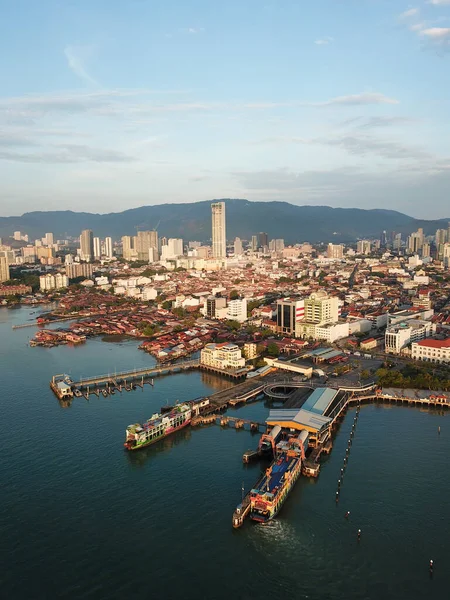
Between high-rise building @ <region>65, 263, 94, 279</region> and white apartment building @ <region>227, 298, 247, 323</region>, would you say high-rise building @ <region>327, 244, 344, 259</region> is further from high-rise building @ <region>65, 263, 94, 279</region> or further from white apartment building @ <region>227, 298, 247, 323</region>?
white apartment building @ <region>227, 298, 247, 323</region>

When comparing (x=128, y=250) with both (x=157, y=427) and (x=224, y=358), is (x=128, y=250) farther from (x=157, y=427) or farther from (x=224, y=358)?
(x=157, y=427)

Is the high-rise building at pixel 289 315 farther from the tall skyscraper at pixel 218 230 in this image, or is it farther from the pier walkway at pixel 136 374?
the tall skyscraper at pixel 218 230

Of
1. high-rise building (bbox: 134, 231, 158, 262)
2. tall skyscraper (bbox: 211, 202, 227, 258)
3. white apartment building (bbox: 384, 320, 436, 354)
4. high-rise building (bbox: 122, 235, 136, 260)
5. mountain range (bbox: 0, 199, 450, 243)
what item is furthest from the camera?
mountain range (bbox: 0, 199, 450, 243)

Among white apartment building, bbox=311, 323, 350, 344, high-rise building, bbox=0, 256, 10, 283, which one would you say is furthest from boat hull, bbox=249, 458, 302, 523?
high-rise building, bbox=0, 256, 10, 283

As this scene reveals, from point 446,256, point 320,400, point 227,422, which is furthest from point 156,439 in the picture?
point 446,256

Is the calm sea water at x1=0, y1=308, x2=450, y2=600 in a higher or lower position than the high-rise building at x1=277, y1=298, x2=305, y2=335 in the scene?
lower

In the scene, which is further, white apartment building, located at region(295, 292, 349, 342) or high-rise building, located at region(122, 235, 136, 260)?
high-rise building, located at region(122, 235, 136, 260)

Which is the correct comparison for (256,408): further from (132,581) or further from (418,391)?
(132,581)
